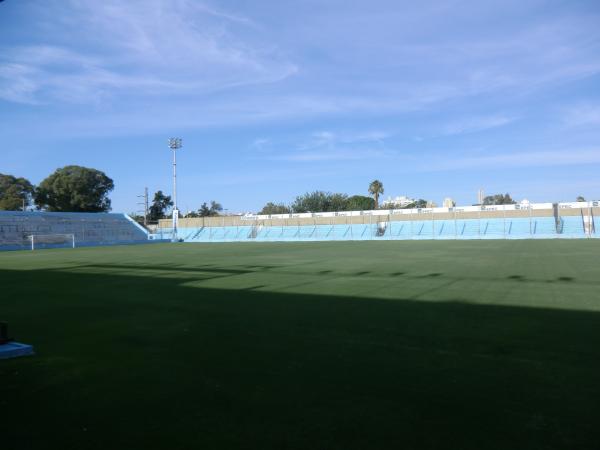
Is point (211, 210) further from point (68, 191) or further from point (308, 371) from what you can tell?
point (308, 371)

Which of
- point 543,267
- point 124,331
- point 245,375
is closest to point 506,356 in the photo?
point 245,375

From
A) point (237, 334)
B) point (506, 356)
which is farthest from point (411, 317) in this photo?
point (237, 334)

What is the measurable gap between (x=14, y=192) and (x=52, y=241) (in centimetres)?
3220

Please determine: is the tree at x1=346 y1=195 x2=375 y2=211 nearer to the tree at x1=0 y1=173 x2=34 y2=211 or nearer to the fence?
the fence

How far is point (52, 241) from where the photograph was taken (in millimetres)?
47344

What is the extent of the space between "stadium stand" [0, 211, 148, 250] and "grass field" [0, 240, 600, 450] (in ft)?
129

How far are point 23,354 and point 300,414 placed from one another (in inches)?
163

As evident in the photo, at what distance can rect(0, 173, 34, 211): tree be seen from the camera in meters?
70.2

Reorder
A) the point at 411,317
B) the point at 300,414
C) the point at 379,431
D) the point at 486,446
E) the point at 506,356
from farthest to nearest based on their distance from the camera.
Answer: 1. the point at 411,317
2. the point at 506,356
3. the point at 300,414
4. the point at 379,431
5. the point at 486,446

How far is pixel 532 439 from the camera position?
11.5 feet

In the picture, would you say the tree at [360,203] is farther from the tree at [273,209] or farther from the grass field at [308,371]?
the grass field at [308,371]

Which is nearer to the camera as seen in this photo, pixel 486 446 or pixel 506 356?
pixel 486 446

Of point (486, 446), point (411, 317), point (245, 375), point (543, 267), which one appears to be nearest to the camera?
point (486, 446)

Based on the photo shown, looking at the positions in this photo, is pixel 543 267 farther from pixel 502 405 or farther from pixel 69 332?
pixel 69 332
